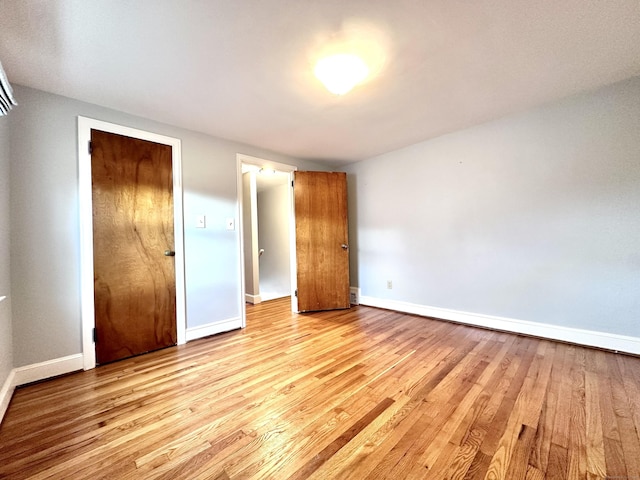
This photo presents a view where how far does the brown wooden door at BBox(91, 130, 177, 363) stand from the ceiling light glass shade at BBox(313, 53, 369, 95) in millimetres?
1734

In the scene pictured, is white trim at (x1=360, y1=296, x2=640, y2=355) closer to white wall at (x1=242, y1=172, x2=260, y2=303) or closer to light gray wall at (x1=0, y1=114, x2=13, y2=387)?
white wall at (x1=242, y1=172, x2=260, y2=303)

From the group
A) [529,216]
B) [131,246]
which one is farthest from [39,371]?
[529,216]

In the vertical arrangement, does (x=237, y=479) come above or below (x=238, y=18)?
below

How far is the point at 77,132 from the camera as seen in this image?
2020 mm

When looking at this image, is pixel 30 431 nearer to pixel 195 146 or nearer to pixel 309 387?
pixel 309 387

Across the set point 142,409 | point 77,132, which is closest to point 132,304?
point 142,409

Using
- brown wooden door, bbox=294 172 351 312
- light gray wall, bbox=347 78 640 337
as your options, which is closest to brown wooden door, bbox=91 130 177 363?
brown wooden door, bbox=294 172 351 312

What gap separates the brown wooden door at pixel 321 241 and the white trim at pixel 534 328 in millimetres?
894

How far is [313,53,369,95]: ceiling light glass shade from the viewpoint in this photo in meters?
1.62

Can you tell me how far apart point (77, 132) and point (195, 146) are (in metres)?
0.91

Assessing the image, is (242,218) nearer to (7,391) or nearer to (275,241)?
(7,391)

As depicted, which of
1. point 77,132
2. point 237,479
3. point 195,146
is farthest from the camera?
point 195,146

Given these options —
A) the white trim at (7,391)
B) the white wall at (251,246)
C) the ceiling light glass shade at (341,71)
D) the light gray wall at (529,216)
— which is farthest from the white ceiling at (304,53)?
Answer: the white trim at (7,391)

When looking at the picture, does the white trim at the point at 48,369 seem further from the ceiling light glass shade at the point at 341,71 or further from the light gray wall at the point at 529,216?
the light gray wall at the point at 529,216
